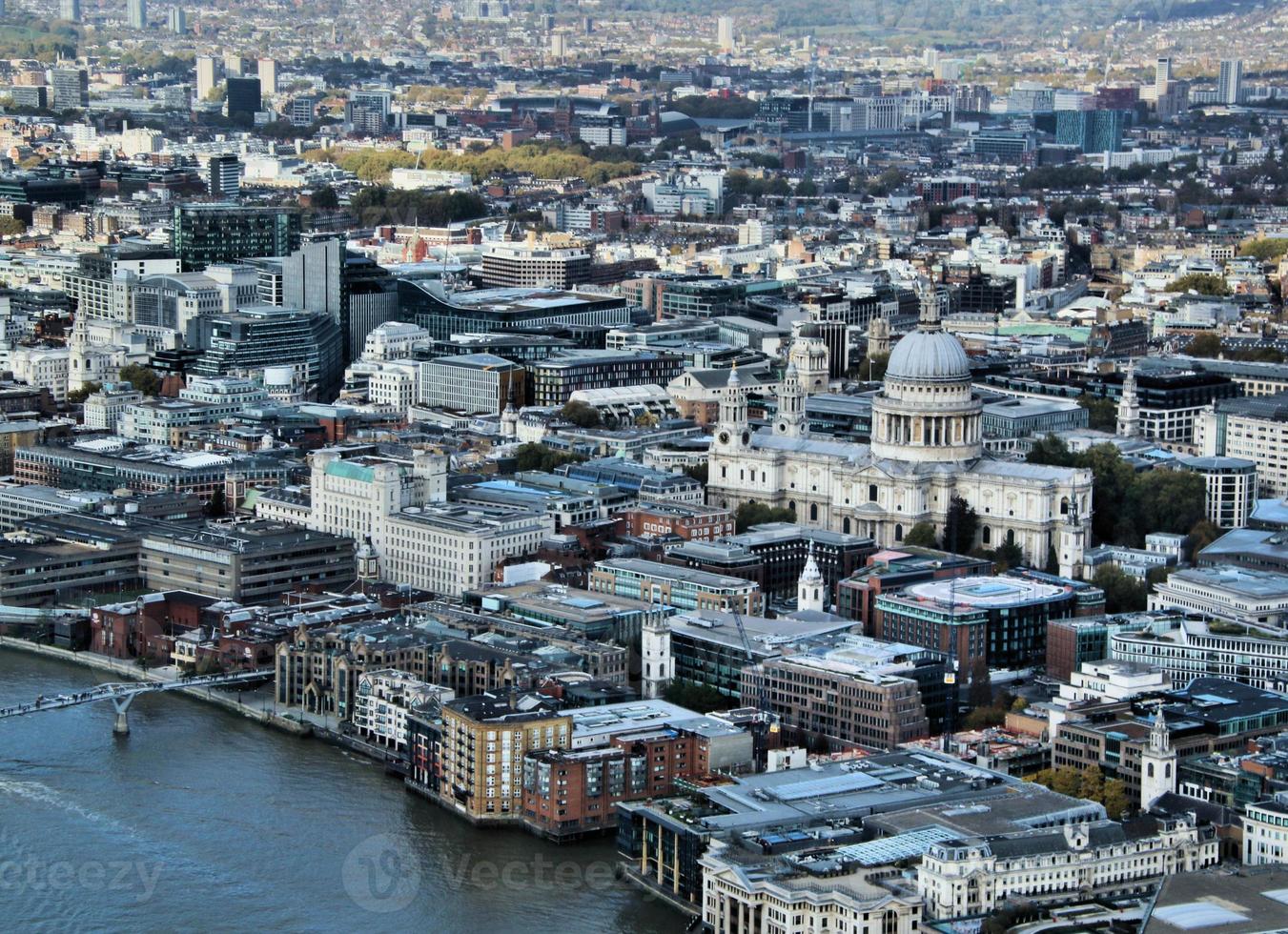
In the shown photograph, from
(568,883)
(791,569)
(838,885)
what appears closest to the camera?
(838,885)

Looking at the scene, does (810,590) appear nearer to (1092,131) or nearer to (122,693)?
(122,693)

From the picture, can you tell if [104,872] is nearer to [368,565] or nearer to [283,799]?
[283,799]

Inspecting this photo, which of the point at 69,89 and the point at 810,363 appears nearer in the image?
the point at 810,363

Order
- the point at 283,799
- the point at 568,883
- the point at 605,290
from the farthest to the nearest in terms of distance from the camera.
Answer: the point at 605,290 < the point at 283,799 < the point at 568,883

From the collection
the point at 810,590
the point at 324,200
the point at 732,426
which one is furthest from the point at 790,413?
the point at 324,200

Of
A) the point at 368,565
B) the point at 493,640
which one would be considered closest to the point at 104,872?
the point at 493,640

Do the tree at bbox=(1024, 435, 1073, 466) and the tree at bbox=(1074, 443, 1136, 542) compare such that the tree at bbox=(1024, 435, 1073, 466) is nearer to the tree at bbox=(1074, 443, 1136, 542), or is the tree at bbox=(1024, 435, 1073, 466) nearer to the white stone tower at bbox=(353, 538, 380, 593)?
the tree at bbox=(1074, 443, 1136, 542)
